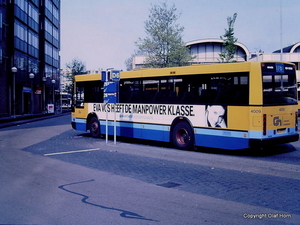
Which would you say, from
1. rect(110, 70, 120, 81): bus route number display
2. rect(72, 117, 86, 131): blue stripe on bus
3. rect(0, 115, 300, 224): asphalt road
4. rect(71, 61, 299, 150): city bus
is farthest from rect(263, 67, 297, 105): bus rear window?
rect(72, 117, 86, 131): blue stripe on bus

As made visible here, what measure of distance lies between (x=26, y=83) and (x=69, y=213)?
4057cm

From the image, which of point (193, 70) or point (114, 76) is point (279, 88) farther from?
point (114, 76)

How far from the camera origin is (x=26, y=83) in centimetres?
4297

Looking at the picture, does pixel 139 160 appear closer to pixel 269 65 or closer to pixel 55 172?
pixel 55 172

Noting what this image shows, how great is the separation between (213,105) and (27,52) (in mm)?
35894

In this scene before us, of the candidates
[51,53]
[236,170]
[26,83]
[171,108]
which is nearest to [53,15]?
[51,53]

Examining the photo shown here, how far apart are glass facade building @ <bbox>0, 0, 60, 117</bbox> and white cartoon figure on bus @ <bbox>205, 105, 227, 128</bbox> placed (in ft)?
84.6

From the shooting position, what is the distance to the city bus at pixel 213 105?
10.1m

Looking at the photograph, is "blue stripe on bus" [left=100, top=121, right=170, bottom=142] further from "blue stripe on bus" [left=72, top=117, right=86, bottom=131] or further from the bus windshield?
the bus windshield

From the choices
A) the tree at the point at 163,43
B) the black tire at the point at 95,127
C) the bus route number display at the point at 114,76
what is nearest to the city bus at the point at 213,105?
the bus route number display at the point at 114,76

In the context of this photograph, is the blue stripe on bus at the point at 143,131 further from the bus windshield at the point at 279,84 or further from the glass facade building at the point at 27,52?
the glass facade building at the point at 27,52

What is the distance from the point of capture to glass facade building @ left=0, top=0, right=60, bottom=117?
119 feet

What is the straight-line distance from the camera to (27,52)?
4194 cm

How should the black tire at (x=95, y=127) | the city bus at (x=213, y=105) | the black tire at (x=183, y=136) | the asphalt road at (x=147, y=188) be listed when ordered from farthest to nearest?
1. the black tire at (x=95, y=127)
2. the black tire at (x=183, y=136)
3. the city bus at (x=213, y=105)
4. the asphalt road at (x=147, y=188)
